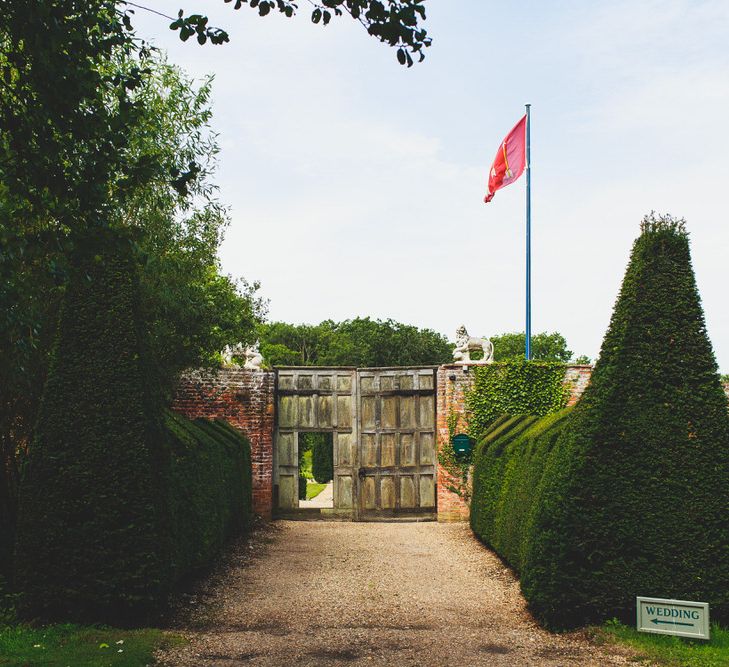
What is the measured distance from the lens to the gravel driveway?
6.31 meters

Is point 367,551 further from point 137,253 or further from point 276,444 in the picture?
point 137,253

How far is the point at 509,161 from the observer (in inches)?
764

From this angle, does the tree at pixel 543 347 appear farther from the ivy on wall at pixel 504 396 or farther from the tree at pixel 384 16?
the tree at pixel 384 16

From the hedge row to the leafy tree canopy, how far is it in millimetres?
36701

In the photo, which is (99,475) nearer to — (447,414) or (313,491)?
(447,414)

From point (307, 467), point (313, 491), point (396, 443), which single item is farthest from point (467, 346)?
point (307, 467)

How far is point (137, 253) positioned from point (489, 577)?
251 inches

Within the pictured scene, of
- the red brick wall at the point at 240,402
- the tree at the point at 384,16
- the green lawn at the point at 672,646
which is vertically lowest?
the green lawn at the point at 672,646

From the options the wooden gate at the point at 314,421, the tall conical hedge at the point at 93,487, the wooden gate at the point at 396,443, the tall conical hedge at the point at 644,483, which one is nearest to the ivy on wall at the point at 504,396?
the wooden gate at the point at 396,443

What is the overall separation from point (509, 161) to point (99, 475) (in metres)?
14.7

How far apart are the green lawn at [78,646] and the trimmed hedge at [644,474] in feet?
11.0

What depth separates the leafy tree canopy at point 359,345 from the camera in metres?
47.9

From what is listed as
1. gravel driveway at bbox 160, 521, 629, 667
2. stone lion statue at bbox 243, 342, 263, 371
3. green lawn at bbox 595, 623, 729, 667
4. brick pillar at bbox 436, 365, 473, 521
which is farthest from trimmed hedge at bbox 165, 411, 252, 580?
brick pillar at bbox 436, 365, 473, 521

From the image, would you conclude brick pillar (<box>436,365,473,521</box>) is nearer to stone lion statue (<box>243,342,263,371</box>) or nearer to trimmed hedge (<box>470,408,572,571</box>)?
trimmed hedge (<box>470,408,572,571</box>)
